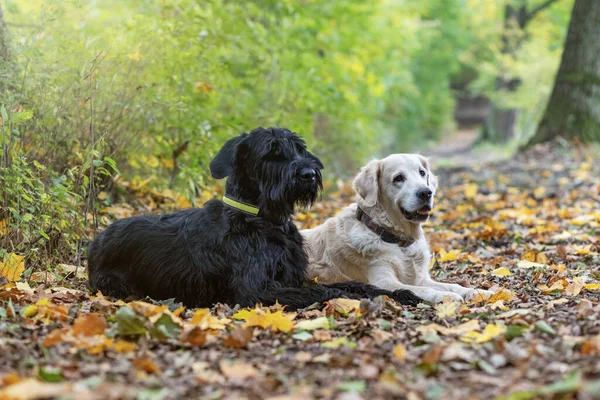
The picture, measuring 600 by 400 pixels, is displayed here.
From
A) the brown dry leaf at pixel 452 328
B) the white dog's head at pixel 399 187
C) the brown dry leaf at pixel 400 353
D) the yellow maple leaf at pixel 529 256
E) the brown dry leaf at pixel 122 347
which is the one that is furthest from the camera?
the yellow maple leaf at pixel 529 256

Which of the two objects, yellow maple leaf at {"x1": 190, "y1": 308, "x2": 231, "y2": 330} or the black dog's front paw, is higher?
the black dog's front paw

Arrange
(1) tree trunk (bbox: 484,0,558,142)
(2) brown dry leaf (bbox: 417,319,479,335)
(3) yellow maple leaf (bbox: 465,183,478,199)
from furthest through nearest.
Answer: (1) tree trunk (bbox: 484,0,558,142)
(3) yellow maple leaf (bbox: 465,183,478,199)
(2) brown dry leaf (bbox: 417,319,479,335)

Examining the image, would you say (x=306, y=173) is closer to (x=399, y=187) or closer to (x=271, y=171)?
(x=271, y=171)

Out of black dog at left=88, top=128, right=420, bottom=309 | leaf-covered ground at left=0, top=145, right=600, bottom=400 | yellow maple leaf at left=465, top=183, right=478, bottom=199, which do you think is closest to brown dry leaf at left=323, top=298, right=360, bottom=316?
leaf-covered ground at left=0, top=145, right=600, bottom=400

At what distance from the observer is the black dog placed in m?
4.38

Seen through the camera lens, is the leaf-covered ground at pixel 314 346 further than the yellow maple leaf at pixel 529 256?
No

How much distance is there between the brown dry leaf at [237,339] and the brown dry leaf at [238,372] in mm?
380

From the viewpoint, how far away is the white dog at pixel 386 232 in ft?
16.1

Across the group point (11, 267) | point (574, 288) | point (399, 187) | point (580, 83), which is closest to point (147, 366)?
point (11, 267)

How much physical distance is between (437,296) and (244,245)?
1377 mm

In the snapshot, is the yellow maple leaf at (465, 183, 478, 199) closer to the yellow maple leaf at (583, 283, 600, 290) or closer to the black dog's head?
the yellow maple leaf at (583, 283, 600, 290)

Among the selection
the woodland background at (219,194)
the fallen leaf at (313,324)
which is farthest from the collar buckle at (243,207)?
the fallen leaf at (313,324)

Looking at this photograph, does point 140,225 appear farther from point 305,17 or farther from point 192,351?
point 305,17

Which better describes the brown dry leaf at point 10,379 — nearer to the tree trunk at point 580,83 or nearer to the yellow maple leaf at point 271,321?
the yellow maple leaf at point 271,321
